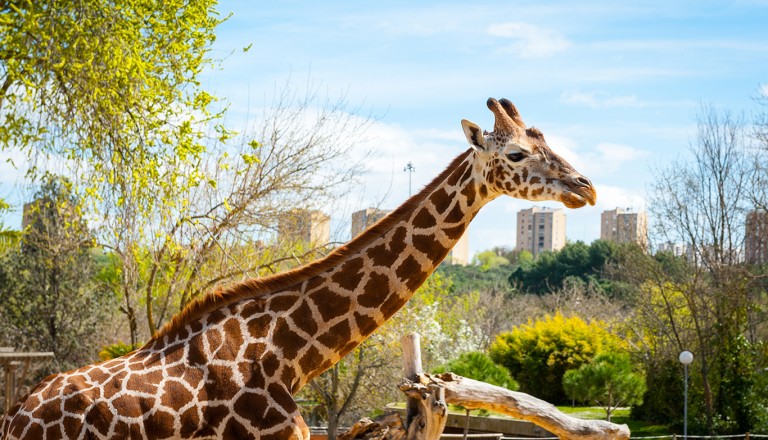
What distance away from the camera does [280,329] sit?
534 centimetres

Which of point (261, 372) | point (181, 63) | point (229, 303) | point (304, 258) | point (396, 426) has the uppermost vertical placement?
point (181, 63)

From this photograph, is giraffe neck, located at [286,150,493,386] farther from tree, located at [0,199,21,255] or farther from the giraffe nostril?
tree, located at [0,199,21,255]

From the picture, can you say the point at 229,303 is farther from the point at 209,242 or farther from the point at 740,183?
the point at 740,183

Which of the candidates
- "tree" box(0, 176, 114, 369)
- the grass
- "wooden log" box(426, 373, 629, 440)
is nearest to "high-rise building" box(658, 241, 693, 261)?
the grass

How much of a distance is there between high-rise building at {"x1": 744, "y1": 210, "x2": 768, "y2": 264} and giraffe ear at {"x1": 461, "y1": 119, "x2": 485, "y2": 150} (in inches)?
858

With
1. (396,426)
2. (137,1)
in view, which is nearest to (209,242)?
(137,1)

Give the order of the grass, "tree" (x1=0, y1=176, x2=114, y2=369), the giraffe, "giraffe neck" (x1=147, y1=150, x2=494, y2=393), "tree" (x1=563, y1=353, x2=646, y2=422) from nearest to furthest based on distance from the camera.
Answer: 1. the giraffe
2. "giraffe neck" (x1=147, y1=150, x2=494, y2=393)
3. "tree" (x1=563, y1=353, x2=646, y2=422)
4. the grass
5. "tree" (x1=0, y1=176, x2=114, y2=369)

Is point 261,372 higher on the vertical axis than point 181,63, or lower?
lower

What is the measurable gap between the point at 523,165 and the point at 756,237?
22.3 metres

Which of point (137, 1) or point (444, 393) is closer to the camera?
point (444, 393)

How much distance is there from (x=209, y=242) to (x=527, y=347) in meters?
14.8

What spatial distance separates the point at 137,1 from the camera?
447 inches

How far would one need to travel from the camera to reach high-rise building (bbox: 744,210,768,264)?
25.3m

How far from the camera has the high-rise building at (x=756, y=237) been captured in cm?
2533
